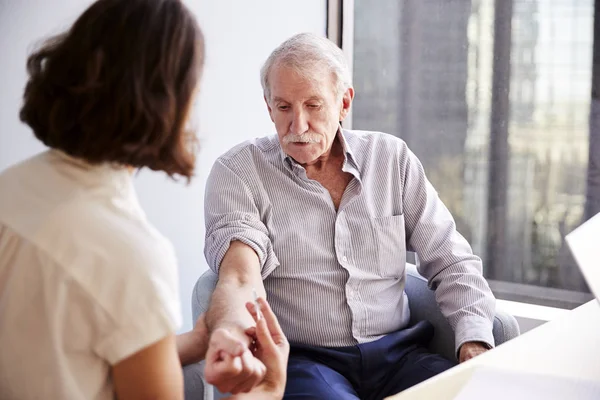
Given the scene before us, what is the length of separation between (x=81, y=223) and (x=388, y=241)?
1177 mm

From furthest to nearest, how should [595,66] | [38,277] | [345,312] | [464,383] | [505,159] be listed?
[505,159] → [595,66] → [345,312] → [464,383] → [38,277]

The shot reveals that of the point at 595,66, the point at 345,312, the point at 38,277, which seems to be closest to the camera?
the point at 38,277

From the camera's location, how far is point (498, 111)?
2.88 meters

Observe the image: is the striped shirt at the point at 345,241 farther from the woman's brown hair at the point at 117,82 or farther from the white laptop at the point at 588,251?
the woman's brown hair at the point at 117,82

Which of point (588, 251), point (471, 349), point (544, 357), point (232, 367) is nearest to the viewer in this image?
point (232, 367)

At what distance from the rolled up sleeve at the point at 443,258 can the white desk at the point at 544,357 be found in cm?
31

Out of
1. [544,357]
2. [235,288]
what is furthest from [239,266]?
[544,357]

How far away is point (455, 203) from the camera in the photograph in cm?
304

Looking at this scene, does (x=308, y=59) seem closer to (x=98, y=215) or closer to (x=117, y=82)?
(x=117, y=82)

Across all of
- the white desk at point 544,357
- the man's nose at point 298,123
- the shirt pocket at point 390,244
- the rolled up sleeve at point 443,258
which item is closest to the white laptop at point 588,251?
the white desk at point 544,357

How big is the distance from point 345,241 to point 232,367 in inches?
30.0

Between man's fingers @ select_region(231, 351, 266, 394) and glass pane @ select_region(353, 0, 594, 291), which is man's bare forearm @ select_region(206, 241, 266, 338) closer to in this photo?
man's fingers @ select_region(231, 351, 266, 394)

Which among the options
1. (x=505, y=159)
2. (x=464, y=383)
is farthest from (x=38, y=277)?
(x=505, y=159)

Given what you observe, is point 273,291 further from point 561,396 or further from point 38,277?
point 38,277
